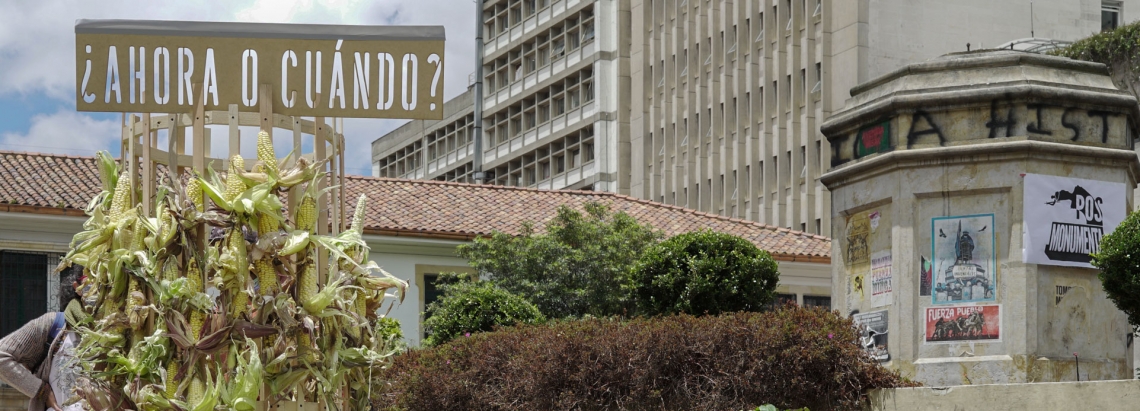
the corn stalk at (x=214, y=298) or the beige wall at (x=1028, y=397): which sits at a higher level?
the corn stalk at (x=214, y=298)

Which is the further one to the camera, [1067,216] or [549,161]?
[549,161]

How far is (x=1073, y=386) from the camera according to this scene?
1277 centimetres

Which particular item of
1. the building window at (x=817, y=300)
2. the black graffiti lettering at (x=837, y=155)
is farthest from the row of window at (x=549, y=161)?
the black graffiti lettering at (x=837, y=155)

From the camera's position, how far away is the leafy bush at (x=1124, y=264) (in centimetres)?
1327

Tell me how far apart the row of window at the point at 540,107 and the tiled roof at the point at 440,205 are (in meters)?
27.7

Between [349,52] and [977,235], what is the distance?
946 centimetres

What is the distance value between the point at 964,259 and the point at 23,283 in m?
18.6

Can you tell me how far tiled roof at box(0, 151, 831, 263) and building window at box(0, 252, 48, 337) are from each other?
1.01 meters

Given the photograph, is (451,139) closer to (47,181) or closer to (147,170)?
(47,181)

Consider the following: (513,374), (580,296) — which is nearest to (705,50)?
(580,296)

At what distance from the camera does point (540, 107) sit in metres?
65.7

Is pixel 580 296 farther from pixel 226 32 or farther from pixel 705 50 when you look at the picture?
pixel 705 50

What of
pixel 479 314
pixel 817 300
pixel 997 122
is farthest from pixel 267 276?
pixel 817 300

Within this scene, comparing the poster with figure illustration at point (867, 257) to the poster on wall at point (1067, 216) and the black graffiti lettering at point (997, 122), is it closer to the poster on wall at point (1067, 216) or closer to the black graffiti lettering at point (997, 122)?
the black graffiti lettering at point (997, 122)
